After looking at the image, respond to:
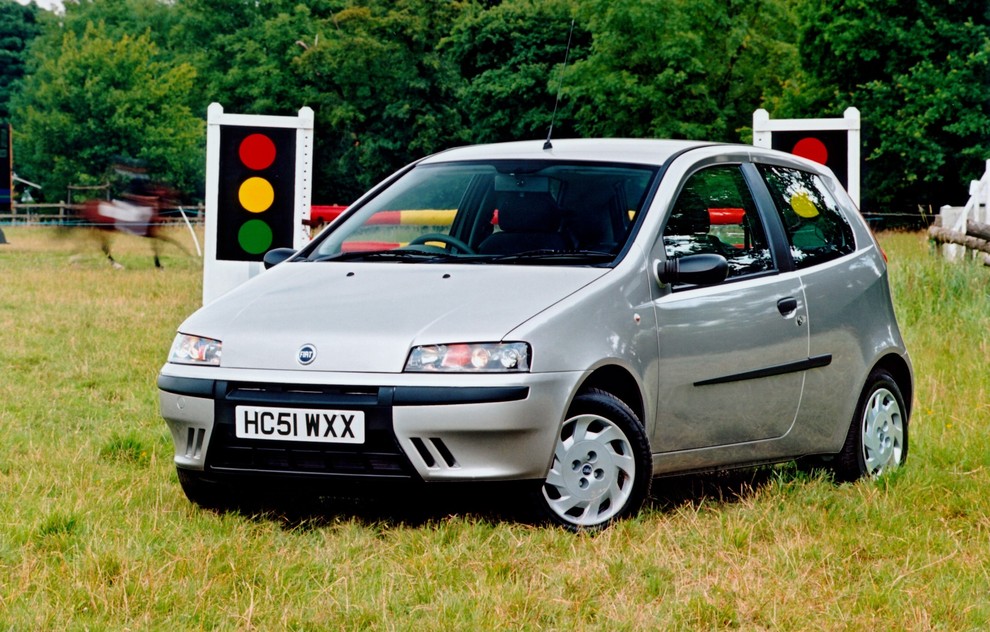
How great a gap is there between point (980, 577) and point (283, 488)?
92.9 inches

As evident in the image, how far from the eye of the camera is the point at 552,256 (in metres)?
6.01

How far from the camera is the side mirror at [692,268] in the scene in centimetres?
591

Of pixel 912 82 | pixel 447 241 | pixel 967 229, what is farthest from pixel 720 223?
pixel 912 82

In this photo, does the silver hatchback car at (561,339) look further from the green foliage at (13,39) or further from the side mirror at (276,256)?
the green foliage at (13,39)

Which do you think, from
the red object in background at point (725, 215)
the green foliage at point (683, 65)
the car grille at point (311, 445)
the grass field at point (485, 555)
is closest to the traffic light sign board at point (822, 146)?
the grass field at point (485, 555)

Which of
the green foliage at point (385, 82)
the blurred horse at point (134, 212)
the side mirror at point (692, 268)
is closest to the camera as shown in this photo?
the side mirror at point (692, 268)

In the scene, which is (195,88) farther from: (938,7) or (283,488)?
(283,488)

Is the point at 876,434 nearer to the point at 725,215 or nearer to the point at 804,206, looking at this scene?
the point at 804,206

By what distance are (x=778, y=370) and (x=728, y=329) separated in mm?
387

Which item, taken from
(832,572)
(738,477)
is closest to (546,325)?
(832,572)

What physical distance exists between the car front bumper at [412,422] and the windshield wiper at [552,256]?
26.0 inches

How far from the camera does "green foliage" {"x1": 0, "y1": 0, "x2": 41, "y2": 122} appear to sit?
9606 centimetres

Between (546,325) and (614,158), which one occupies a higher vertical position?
(614,158)

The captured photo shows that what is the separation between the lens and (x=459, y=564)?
196 inches
